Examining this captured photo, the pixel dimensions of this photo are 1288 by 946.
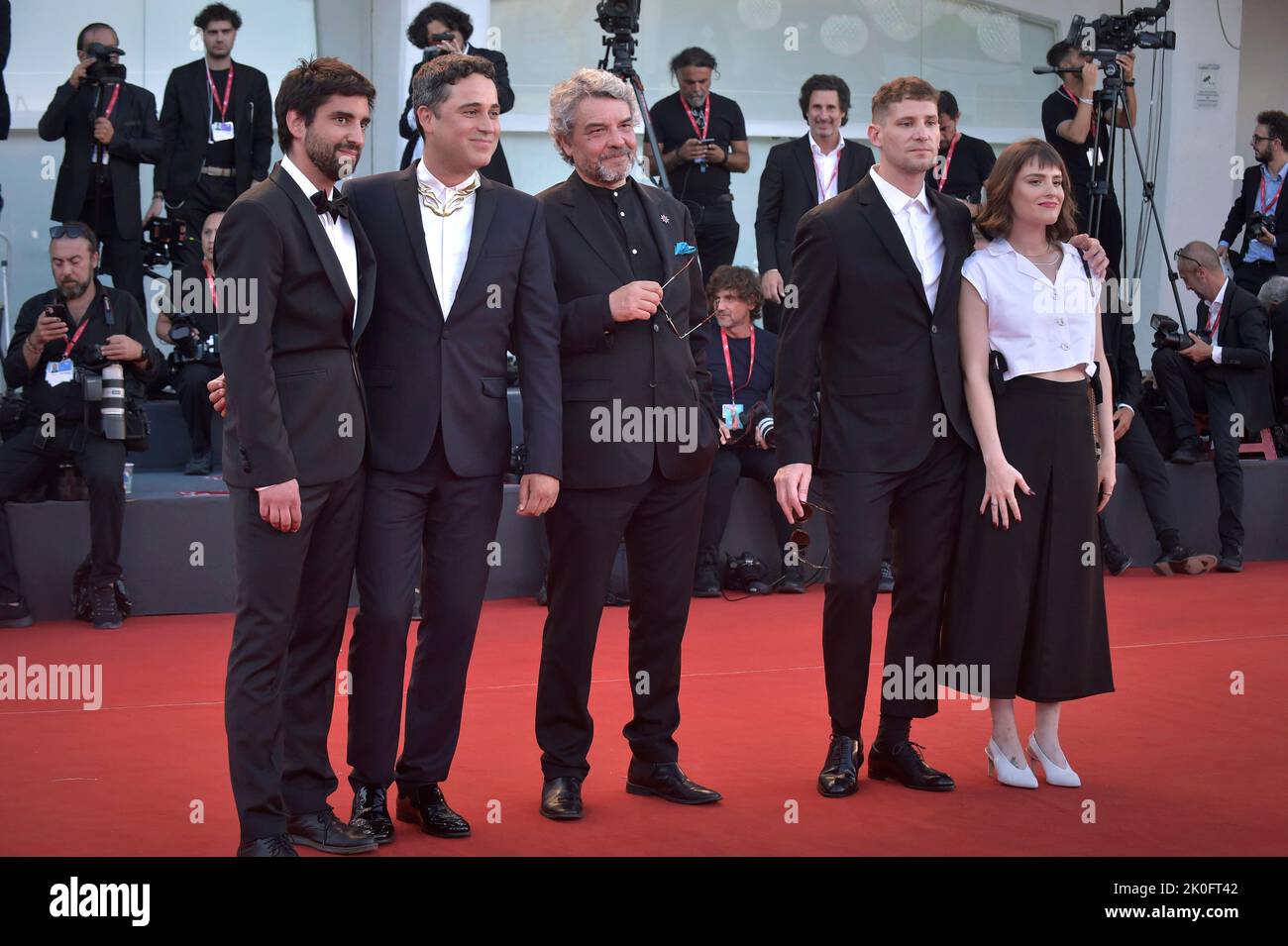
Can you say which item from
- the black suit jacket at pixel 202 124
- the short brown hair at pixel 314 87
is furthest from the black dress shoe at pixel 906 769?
the black suit jacket at pixel 202 124

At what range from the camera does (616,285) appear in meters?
3.59

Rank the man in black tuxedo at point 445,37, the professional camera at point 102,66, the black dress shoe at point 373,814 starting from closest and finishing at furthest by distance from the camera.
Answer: the black dress shoe at point 373,814 → the man in black tuxedo at point 445,37 → the professional camera at point 102,66

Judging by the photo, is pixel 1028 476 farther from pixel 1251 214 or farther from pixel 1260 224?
pixel 1251 214


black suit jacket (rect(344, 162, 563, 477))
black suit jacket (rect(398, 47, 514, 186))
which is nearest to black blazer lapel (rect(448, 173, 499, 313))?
black suit jacket (rect(344, 162, 563, 477))

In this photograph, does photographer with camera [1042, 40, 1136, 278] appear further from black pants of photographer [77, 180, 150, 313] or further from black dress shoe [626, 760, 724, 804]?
black dress shoe [626, 760, 724, 804]

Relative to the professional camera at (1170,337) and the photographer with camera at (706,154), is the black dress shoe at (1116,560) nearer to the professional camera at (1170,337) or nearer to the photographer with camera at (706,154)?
the professional camera at (1170,337)

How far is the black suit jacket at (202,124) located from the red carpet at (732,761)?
3.19m

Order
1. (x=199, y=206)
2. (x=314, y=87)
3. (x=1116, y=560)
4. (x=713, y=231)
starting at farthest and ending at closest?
(x=199, y=206) → (x=713, y=231) → (x=1116, y=560) → (x=314, y=87)

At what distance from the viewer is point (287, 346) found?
10.2ft

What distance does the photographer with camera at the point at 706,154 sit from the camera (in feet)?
25.9

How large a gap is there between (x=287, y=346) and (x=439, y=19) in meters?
4.11

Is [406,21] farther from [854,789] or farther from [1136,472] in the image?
[854,789]

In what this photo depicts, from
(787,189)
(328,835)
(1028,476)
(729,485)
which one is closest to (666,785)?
(328,835)

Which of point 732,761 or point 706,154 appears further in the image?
point 706,154
